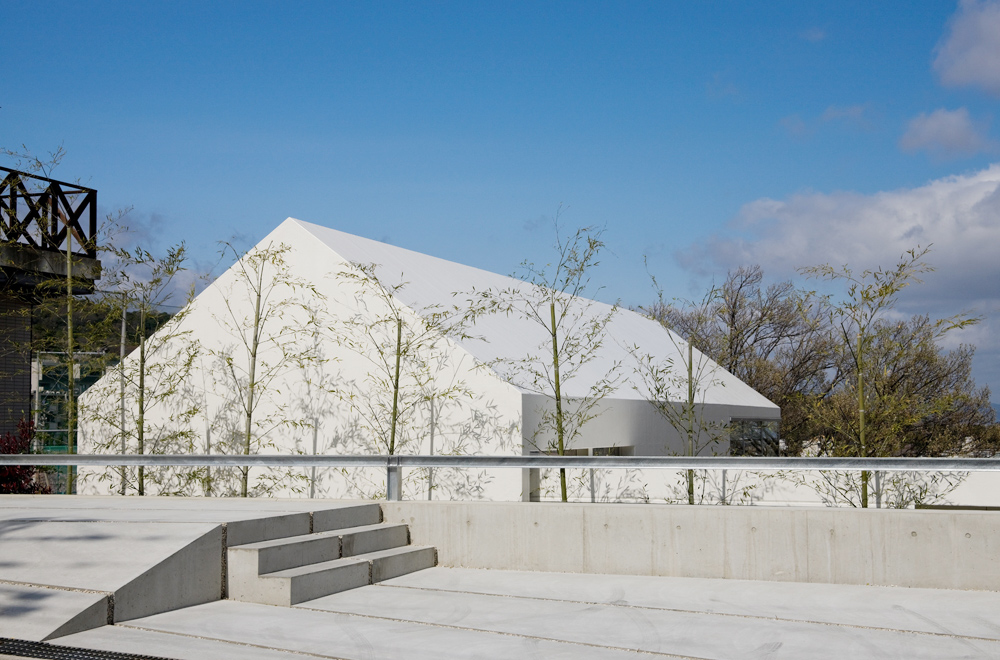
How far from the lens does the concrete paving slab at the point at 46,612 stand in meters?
5.22

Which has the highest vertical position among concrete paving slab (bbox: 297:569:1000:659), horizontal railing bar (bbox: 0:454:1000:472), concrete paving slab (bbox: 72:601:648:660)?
horizontal railing bar (bbox: 0:454:1000:472)

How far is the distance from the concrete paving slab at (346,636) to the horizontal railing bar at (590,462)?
80.3 inches

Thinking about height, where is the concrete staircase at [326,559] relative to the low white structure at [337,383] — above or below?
below

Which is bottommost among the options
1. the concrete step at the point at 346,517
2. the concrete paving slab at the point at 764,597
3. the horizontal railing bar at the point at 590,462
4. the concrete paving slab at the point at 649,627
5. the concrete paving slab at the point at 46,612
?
the concrete paving slab at the point at 764,597

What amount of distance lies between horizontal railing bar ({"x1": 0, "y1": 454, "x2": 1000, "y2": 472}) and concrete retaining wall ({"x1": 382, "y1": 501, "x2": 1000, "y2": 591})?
39 cm

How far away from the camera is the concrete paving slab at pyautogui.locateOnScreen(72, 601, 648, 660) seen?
495cm

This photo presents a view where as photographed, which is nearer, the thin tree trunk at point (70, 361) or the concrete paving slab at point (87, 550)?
the concrete paving slab at point (87, 550)

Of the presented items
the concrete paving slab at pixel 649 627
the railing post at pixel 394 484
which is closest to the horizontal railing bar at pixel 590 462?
the railing post at pixel 394 484

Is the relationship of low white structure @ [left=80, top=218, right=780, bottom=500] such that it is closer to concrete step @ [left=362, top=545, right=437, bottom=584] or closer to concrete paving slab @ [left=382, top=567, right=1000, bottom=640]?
concrete step @ [left=362, top=545, right=437, bottom=584]

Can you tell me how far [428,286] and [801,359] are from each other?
22148 mm

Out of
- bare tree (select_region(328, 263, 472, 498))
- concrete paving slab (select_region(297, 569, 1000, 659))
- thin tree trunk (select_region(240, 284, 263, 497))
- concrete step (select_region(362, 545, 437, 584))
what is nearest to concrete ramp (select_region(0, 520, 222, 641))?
concrete paving slab (select_region(297, 569, 1000, 659))

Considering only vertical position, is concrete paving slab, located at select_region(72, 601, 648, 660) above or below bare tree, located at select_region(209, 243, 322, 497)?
below

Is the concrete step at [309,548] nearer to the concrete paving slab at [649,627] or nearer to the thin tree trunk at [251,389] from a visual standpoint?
the concrete paving slab at [649,627]

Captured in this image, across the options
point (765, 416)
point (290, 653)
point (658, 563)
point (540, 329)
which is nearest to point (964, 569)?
point (658, 563)
